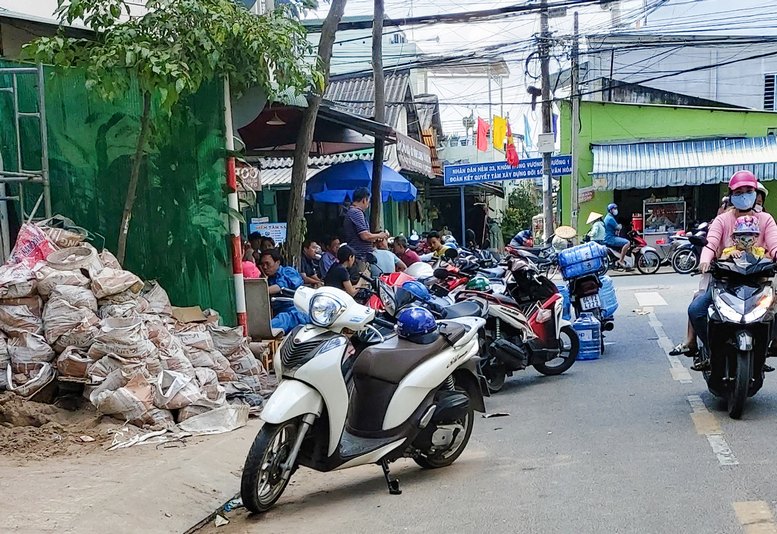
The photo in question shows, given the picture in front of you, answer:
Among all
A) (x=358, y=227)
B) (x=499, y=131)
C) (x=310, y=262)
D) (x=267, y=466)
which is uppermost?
(x=499, y=131)

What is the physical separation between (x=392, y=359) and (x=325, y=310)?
0.62 m

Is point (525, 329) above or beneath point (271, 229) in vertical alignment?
beneath

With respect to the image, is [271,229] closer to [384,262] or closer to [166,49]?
[384,262]

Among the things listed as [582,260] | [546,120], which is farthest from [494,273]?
[546,120]

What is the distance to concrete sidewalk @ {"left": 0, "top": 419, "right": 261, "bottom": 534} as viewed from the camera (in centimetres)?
438

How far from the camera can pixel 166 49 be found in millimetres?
6777

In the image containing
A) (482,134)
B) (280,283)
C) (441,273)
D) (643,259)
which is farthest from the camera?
(482,134)

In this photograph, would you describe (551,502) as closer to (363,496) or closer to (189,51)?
(363,496)

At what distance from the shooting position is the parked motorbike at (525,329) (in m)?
7.89

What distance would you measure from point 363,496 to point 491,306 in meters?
3.28

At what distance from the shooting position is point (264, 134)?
42.4 ft

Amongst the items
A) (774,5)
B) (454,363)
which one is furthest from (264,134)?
(774,5)

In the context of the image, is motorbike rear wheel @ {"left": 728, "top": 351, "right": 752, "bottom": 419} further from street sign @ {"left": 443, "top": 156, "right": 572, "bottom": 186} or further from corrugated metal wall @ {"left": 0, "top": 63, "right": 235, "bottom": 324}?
street sign @ {"left": 443, "top": 156, "right": 572, "bottom": 186}

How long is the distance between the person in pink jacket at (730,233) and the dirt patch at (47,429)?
449 centimetres
